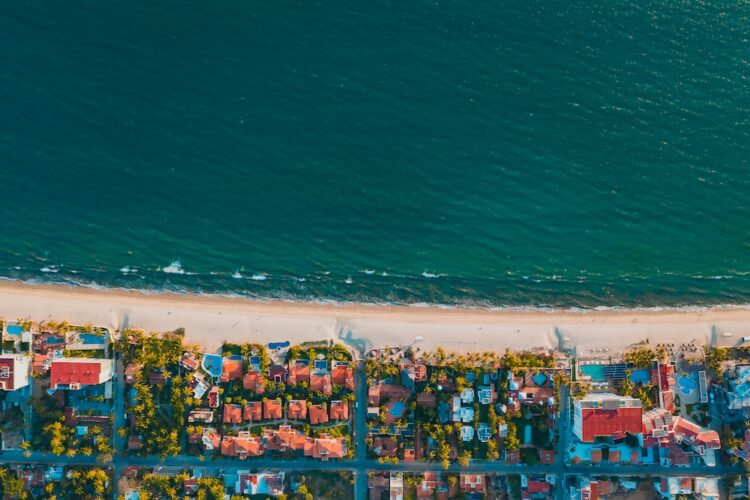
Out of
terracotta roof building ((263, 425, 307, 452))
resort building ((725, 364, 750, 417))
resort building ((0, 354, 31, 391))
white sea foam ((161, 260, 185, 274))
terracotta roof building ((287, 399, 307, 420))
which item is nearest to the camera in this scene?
resort building ((0, 354, 31, 391))

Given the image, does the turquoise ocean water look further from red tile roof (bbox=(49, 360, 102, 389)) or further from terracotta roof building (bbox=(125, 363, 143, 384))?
red tile roof (bbox=(49, 360, 102, 389))

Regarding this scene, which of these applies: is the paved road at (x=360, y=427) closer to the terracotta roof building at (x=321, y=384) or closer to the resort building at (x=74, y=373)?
the terracotta roof building at (x=321, y=384)

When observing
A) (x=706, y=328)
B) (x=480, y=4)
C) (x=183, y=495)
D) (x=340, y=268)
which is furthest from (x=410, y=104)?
(x=183, y=495)

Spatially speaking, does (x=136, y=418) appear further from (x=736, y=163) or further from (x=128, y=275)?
(x=736, y=163)

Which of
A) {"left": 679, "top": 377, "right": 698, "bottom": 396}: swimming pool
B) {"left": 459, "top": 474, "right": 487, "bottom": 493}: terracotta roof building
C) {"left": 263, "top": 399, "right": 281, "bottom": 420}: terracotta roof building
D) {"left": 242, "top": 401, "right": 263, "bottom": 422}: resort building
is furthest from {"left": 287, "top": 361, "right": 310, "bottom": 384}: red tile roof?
{"left": 679, "top": 377, "right": 698, "bottom": 396}: swimming pool

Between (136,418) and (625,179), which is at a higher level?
(625,179)

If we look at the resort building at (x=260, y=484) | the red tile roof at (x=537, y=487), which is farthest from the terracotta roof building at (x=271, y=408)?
the red tile roof at (x=537, y=487)

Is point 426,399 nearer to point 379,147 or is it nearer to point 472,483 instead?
point 472,483

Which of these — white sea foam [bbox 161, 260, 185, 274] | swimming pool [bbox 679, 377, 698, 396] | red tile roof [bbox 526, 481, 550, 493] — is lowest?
red tile roof [bbox 526, 481, 550, 493]
